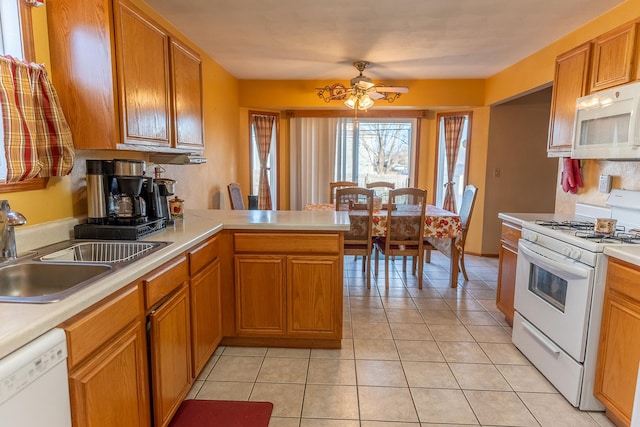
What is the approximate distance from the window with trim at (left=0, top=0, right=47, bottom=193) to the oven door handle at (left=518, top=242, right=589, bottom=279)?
2.67 meters

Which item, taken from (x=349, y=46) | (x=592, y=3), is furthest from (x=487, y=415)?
(x=349, y=46)

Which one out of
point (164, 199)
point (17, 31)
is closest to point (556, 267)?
point (164, 199)

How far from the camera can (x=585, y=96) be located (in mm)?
2479

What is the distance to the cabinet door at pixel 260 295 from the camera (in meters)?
2.48

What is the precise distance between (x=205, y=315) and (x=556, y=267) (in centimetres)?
200

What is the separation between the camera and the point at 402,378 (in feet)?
7.39

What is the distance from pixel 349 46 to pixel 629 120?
2301 mm

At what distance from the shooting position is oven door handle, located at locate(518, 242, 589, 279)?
1920mm

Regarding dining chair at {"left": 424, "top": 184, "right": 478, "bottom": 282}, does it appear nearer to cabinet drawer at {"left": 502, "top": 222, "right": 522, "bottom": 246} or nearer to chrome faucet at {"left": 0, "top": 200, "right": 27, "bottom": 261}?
cabinet drawer at {"left": 502, "top": 222, "right": 522, "bottom": 246}

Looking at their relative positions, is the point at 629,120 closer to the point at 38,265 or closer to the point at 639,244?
the point at 639,244

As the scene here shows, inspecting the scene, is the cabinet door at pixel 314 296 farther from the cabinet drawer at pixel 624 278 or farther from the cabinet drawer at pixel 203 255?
the cabinet drawer at pixel 624 278

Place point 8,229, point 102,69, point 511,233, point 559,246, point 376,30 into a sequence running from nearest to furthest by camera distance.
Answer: point 8,229
point 102,69
point 559,246
point 511,233
point 376,30

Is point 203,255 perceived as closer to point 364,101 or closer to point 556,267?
point 556,267

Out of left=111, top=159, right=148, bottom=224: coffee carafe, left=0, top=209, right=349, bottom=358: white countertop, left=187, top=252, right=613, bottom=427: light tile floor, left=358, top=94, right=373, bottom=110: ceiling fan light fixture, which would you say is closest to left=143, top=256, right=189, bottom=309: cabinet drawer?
left=0, top=209, right=349, bottom=358: white countertop
